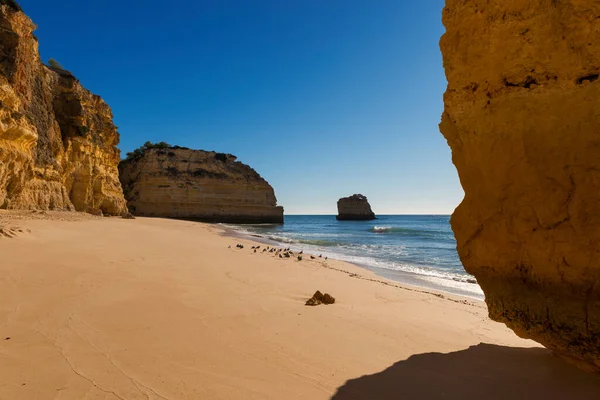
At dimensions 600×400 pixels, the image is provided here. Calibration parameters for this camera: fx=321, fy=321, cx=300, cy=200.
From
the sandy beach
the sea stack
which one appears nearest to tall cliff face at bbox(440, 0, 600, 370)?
the sandy beach

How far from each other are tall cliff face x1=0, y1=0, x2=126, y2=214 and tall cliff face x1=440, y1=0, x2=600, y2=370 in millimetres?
17776

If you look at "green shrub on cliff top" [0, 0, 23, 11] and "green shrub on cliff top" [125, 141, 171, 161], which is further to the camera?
"green shrub on cliff top" [125, 141, 171, 161]

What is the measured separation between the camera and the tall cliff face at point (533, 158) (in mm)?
2596

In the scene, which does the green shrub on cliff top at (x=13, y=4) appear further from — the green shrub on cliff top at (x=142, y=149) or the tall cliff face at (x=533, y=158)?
the green shrub on cliff top at (x=142, y=149)

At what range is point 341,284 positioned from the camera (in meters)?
8.07

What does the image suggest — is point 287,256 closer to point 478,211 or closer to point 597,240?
point 478,211

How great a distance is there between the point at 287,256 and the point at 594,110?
37.7 feet

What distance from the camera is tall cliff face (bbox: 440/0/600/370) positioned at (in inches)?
102

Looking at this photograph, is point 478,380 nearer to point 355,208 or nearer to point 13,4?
point 13,4

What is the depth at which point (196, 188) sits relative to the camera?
175ft

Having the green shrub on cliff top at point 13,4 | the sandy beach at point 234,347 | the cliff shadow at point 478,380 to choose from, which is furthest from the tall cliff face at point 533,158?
the green shrub on cliff top at point 13,4

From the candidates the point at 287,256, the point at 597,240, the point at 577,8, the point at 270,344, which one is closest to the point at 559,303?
the point at 597,240

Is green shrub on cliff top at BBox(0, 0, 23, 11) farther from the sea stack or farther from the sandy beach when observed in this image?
the sea stack

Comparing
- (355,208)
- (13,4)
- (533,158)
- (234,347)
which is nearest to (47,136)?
(13,4)
